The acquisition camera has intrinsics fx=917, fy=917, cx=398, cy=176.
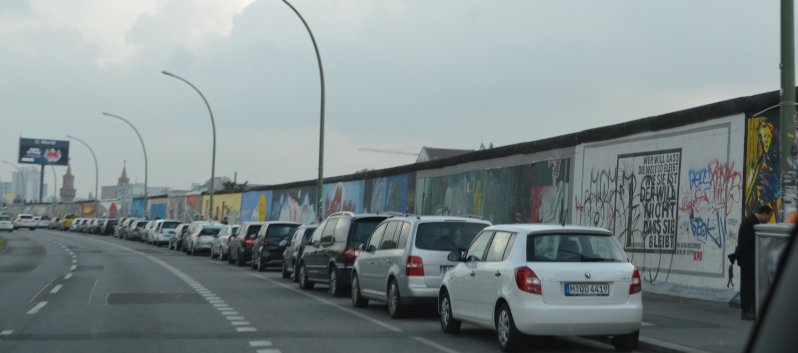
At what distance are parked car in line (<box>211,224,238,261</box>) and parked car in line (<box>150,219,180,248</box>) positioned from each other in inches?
607

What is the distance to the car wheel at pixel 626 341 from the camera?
33.5 feet

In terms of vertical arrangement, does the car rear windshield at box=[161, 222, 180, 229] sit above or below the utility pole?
below

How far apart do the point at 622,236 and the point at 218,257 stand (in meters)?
24.3

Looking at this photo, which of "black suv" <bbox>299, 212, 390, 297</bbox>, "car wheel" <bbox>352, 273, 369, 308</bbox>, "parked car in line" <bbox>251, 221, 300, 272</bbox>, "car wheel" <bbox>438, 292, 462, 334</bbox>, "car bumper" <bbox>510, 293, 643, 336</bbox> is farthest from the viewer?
"parked car in line" <bbox>251, 221, 300, 272</bbox>

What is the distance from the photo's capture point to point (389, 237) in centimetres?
1504

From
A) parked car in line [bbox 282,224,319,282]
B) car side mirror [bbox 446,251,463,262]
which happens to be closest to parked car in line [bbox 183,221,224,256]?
parked car in line [bbox 282,224,319,282]

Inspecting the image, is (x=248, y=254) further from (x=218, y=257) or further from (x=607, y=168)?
(x=607, y=168)

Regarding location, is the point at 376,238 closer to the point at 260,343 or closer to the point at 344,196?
the point at 260,343

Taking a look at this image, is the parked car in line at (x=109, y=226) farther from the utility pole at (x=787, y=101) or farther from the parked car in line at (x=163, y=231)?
the utility pole at (x=787, y=101)

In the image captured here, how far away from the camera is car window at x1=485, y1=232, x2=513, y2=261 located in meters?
10.6

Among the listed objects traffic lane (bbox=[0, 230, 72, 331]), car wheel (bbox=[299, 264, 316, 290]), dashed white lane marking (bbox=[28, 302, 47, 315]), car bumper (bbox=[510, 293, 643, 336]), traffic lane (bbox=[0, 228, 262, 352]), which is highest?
car bumper (bbox=[510, 293, 643, 336])

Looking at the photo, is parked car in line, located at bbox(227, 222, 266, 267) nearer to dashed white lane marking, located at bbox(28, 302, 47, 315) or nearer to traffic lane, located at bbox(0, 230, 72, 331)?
traffic lane, located at bbox(0, 230, 72, 331)

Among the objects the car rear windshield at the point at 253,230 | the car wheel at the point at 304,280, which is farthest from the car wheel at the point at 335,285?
the car rear windshield at the point at 253,230

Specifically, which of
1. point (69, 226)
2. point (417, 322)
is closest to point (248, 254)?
point (417, 322)
